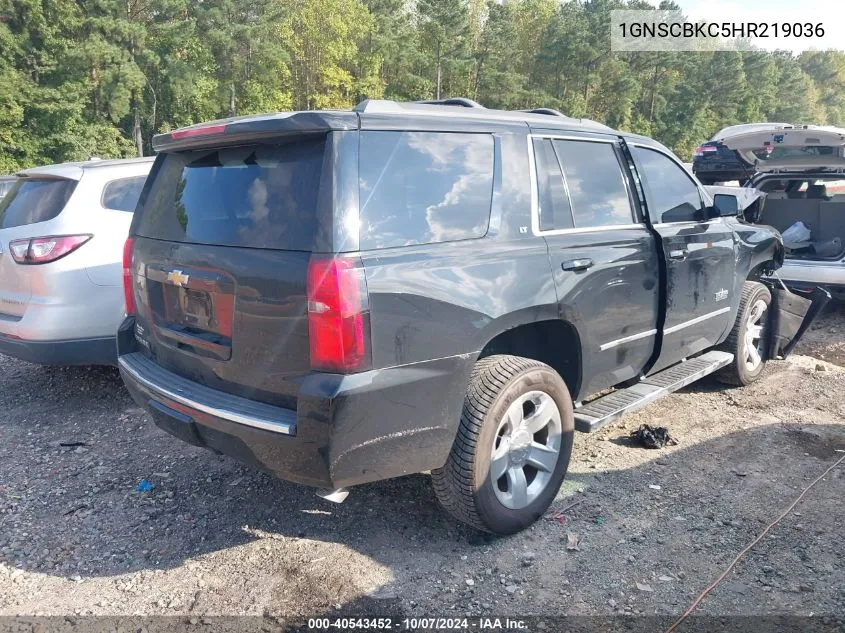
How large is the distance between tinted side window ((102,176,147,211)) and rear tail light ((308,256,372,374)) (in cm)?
308

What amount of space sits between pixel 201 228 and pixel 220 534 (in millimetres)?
1555

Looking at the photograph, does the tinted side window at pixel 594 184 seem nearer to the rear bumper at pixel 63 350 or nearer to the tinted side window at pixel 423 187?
the tinted side window at pixel 423 187

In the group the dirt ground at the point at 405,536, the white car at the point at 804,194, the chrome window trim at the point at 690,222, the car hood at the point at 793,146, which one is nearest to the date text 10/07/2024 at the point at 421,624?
the dirt ground at the point at 405,536

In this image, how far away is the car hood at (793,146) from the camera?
7.45 metres

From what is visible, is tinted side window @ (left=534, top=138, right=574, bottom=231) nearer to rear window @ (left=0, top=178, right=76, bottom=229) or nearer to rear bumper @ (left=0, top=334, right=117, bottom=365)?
rear bumper @ (left=0, top=334, right=117, bottom=365)

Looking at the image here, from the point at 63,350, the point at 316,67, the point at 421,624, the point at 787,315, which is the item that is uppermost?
the point at 316,67

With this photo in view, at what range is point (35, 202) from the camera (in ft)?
16.6

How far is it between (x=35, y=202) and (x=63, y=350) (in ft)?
3.82

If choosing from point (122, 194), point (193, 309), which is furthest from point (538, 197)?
point (122, 194)

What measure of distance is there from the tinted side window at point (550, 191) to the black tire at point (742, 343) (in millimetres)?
2375

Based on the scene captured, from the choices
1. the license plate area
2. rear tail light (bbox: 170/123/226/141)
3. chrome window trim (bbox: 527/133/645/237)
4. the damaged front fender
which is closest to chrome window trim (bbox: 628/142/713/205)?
chrome window trim (bbox: 527/133/645/237)

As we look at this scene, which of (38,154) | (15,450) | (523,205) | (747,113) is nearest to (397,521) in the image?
(523,205)

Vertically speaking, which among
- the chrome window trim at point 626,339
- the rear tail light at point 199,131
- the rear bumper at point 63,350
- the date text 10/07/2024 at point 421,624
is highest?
the rear tail light at point 199,131

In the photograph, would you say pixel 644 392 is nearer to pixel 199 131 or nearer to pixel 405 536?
pixel 405 536
